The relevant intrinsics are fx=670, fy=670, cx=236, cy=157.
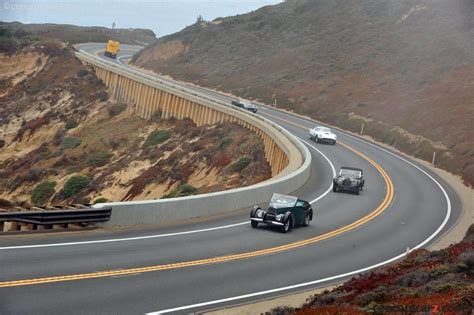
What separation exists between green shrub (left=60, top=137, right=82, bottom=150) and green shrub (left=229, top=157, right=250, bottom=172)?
2512 centimetres

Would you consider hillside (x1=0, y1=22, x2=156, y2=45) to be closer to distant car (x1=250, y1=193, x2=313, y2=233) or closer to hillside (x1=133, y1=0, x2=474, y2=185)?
hillside (x1=133, y1=0, x2=474, y2=185)

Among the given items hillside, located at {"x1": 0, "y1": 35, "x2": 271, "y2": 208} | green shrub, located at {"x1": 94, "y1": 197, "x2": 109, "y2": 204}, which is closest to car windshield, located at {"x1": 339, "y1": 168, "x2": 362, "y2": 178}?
hillside, located at {"x1": 0, "y1": 35, "x2": 271, "y2": 208}

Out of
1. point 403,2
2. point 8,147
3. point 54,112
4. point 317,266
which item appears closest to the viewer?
point 317,266

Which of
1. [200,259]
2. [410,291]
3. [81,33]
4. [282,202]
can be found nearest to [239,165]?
[282,202]

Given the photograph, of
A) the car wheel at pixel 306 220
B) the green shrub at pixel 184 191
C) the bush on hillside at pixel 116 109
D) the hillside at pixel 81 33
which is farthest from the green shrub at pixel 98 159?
the hillside at pixel 81 33

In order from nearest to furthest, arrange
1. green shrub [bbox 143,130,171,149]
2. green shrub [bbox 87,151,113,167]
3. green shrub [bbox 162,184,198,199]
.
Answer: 1. green shrub [bbox 162,184,198,199]
2. green shrub [bbox 87,151,113,167]
3. green shrub [bbox 143,130,171,149]

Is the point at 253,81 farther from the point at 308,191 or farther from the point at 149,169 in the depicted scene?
the point at 308,191

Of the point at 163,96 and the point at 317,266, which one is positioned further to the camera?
the point at 163,96

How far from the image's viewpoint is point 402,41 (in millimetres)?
87688

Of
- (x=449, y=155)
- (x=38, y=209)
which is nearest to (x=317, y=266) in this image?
(x=38, y=209)

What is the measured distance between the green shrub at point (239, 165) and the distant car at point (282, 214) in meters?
15.2

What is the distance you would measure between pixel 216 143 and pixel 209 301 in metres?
33.2

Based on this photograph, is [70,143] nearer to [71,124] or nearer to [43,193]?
[71,124]

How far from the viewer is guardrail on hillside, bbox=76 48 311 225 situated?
21.3 meters
